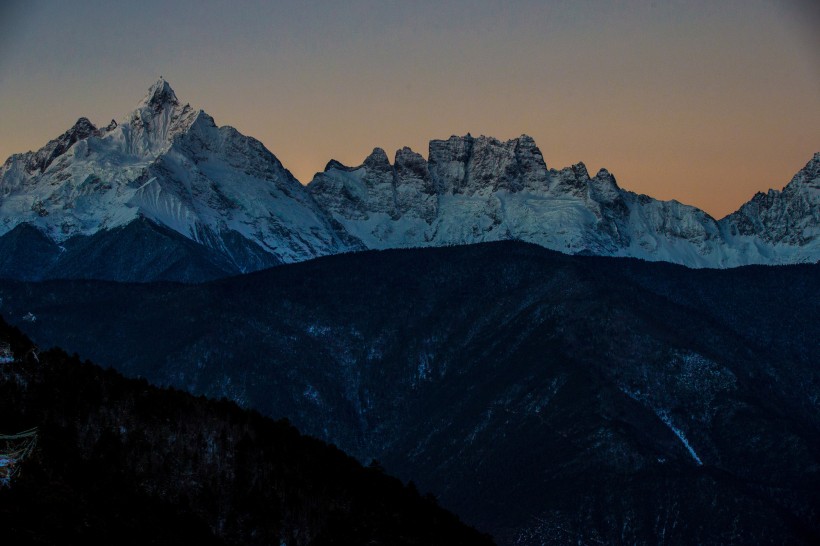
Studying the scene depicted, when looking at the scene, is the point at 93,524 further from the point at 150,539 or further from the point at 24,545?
the point at 24,545

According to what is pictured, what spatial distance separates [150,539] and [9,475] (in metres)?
17.3

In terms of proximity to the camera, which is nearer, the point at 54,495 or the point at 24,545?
the point at 24,545

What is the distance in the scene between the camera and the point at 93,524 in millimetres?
190125

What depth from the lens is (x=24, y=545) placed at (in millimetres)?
166000

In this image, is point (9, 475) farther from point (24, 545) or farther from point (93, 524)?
point (24, 545)

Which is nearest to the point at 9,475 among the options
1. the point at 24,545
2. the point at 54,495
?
the point at 54,495

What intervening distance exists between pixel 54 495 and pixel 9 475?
6.32m

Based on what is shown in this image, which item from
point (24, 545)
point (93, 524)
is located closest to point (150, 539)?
point (93, 524)

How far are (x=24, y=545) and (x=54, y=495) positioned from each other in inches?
1103

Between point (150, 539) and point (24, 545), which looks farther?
point (150, 539)

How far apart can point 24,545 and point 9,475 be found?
970 inches

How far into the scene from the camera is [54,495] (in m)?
194

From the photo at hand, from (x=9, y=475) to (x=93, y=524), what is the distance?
9.93 metres

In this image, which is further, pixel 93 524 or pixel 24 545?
pixel 93 524
